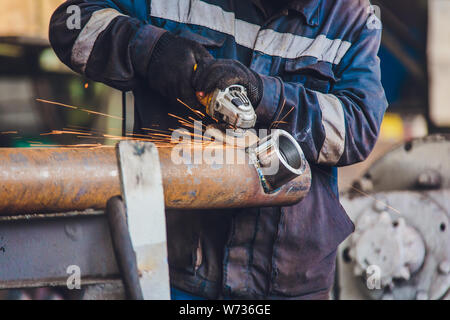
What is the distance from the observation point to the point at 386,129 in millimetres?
3631

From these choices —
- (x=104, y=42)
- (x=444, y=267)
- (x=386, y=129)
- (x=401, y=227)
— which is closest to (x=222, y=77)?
(x=104, y=42)

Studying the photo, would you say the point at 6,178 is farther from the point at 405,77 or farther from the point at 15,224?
the point at 405,77

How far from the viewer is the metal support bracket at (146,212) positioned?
89 centimetres

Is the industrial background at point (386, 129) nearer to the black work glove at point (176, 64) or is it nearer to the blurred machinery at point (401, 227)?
the blurred machinery at point (401, 227)

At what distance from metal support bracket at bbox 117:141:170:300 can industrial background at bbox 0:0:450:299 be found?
0.20 ft

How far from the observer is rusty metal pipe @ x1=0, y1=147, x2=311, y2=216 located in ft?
2.78

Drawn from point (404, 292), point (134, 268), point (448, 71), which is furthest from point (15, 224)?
point (448, 71)

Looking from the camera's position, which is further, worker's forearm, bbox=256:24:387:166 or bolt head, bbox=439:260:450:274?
bolt head, bbox=439:260:450:274

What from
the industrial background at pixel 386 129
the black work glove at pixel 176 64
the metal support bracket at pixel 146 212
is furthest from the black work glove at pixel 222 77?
the industrial background at pixel 386 129

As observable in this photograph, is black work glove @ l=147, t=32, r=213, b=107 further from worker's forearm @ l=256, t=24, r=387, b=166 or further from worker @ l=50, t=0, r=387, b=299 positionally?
worker's forearm @ l=256, t=24, r=387, b=166

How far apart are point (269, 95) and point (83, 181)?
549 mm

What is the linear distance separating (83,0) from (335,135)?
756mm

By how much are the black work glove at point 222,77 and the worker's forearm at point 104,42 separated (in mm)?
161

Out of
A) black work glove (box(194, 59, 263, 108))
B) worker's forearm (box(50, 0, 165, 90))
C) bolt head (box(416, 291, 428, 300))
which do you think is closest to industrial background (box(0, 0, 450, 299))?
bolt head (box(416, 291, 428, 300))
